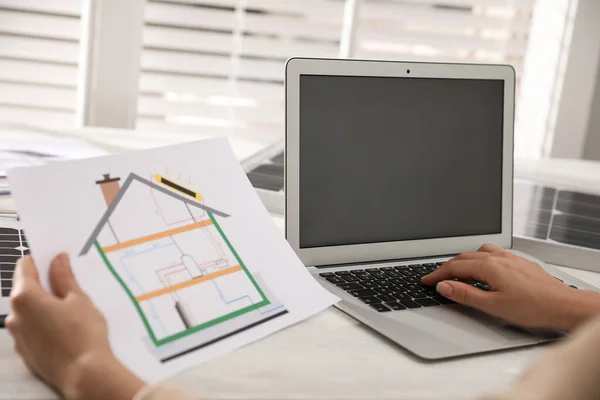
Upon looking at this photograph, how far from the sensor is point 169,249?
2.31ft

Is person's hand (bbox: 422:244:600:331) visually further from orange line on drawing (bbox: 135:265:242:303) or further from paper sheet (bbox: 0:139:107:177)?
paper sheet (bbox: 0:139:107:177)

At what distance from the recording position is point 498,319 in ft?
2.60

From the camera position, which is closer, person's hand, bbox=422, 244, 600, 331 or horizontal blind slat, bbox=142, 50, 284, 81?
person's hand, bbox=422, 244, 600, 331

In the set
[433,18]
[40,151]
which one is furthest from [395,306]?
[433,18]

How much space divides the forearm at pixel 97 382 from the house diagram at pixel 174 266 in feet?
0.21

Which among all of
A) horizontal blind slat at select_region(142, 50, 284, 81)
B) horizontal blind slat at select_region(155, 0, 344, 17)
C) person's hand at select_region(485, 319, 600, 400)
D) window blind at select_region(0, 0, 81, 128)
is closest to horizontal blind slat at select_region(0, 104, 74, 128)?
window blind at select_region(0, 0, 81, 128)

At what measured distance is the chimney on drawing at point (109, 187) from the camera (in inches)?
27.3

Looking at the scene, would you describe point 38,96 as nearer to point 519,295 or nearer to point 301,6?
point 301,6

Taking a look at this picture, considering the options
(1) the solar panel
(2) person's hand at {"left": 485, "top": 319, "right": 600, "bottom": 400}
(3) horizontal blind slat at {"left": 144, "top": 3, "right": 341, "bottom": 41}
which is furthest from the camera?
(3) horizontal blind slat at {"left": 144, "top": 3, "right": 341, "bottom": 41}

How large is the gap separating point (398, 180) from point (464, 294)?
0.22 meters

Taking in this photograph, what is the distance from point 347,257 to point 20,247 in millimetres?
407

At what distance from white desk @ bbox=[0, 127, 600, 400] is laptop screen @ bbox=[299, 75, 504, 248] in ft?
0.65

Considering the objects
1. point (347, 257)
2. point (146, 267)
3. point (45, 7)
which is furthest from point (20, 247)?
point (45, 7)

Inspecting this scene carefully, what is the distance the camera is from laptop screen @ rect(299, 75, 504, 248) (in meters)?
0.89
